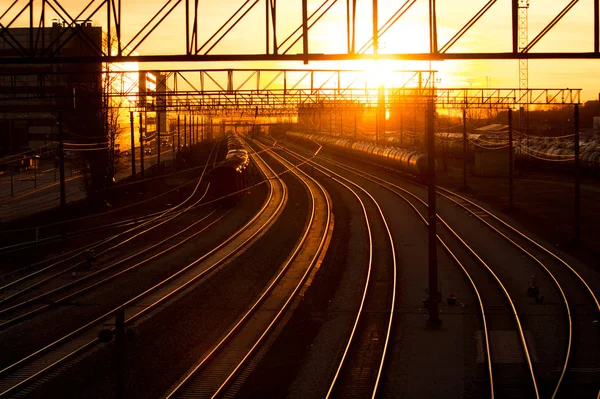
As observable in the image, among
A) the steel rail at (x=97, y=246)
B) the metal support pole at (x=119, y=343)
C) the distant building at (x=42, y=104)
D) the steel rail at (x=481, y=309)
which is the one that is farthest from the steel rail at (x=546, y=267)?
the distant building at (x=42, y=104)

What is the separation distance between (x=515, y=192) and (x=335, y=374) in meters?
32.5

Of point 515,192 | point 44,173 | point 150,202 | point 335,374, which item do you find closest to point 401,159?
point 515,192

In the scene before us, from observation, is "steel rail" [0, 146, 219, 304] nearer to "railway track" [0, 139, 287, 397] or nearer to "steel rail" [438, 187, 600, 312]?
"railway track" [0, 139, 287, 397]

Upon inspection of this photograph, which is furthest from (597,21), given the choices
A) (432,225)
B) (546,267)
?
(546,267)

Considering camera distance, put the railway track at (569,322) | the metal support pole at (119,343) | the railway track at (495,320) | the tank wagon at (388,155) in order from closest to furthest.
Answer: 1. the metal support pole at (119,343)
2. the railway track at (569,322)
3. the railway track at (495,320)
4. the tank wagon at (388,155)

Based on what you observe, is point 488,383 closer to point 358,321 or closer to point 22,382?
point 358,321

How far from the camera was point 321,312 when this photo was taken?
606 inches

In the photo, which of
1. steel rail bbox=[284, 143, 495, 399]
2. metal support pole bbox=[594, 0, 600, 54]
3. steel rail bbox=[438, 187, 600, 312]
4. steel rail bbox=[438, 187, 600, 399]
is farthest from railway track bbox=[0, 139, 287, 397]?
steel rail bbox=[438, 187, 600, 312]

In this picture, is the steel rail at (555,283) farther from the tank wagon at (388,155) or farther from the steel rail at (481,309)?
the tank wagon at (388,155)

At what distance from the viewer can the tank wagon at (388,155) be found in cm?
4359

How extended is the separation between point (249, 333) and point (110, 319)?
3084 mm

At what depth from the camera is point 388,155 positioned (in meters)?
52.7

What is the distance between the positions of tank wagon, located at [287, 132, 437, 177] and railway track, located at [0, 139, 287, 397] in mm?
18989

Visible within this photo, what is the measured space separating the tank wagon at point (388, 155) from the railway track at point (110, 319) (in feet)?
62.3
